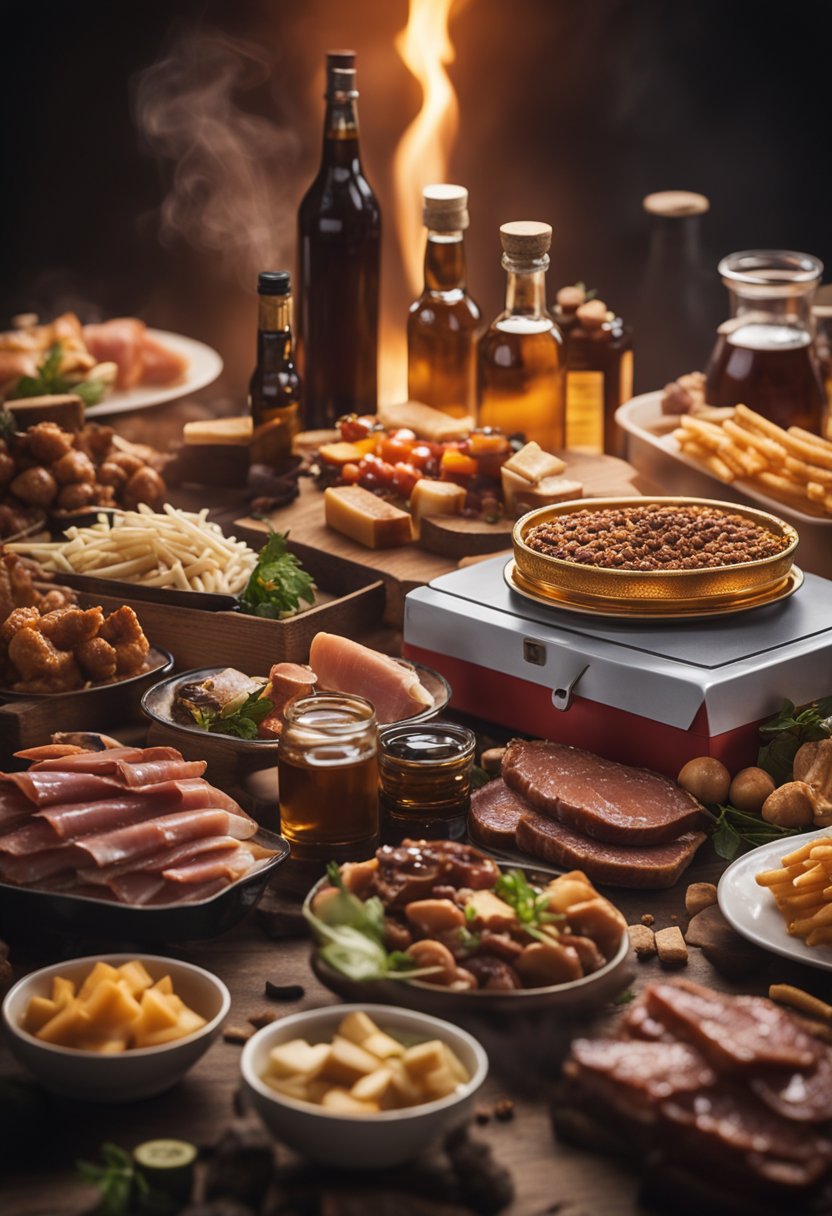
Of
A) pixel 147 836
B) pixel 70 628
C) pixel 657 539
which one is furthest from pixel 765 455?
pixel 147 836

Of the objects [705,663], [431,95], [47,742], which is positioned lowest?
[47,742]

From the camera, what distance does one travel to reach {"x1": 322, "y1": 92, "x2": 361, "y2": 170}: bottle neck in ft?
13.9

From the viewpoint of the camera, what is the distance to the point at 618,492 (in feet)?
13.1

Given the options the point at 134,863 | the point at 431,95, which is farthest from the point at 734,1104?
the point at 431,95

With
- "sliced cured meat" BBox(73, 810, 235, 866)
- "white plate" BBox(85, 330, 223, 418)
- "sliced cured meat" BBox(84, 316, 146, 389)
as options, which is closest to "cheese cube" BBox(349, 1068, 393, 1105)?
"sliced cured meat" BBox(73, 810, 235, 866)

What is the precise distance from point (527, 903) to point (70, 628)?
4.08ft

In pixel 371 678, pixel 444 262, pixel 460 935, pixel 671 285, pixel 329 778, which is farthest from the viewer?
pixel 671 285

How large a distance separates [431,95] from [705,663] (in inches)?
116

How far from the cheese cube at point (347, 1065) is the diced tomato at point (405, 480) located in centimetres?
210

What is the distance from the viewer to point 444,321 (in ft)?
14.3

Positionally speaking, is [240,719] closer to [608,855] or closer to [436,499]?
[608,855]

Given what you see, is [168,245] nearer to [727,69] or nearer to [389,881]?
[727,69]

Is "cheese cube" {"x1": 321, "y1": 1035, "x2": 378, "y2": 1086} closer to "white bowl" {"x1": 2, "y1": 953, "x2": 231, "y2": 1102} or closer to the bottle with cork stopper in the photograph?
"white bowl" {"x1": 2, "y1": 953, "x2": 231, "y2": 1102}

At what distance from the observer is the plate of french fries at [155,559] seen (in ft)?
11.2
